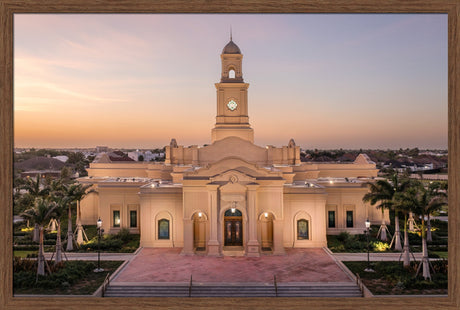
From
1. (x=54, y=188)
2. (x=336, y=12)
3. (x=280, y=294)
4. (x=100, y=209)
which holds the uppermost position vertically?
(x=336, y=12)

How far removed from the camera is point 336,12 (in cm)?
1002

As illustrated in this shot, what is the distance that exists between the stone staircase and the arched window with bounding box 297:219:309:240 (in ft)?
25.4

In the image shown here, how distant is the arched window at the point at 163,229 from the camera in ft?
86.6

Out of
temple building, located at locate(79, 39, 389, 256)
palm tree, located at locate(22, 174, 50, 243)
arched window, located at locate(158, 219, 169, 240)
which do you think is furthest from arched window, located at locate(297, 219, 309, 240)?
palm tree, located at locate(22, 174, 50, 243)

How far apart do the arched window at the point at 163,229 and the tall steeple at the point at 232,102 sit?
35.9ft

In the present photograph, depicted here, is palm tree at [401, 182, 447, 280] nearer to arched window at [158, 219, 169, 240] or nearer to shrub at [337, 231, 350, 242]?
shrub at [337, 231, 350, 242]

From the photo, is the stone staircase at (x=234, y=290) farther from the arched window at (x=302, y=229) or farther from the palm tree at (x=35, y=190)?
the palm tree at (x=35, y=190)

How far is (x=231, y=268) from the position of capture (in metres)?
21.0

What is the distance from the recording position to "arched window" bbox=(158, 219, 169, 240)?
2641cm

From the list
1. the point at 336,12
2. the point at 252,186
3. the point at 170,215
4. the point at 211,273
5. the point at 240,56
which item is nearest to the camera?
the point at 336,12

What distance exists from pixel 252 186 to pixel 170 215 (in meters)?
7.71

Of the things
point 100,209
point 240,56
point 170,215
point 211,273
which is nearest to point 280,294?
point 211,273

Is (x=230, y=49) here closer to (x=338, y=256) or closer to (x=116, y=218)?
(x=116, y=218)
